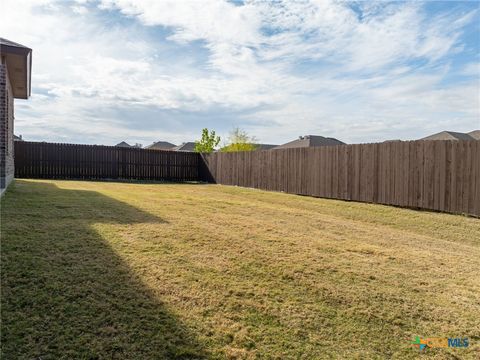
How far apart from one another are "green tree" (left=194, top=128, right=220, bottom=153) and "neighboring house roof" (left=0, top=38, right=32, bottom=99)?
2127 centimetres

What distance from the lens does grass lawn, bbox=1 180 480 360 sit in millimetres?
2090

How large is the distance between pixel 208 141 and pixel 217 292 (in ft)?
101

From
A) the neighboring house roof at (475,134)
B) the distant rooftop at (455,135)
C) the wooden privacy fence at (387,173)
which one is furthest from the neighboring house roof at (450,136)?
the wooden privacy fence at (387,173)

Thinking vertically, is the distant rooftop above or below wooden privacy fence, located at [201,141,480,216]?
above

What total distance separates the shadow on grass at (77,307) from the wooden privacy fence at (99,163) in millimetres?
13953

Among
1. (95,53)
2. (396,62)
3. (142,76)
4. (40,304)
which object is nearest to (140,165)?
(142,76)

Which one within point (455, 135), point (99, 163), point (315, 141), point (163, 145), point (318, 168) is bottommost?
point (318, 168)

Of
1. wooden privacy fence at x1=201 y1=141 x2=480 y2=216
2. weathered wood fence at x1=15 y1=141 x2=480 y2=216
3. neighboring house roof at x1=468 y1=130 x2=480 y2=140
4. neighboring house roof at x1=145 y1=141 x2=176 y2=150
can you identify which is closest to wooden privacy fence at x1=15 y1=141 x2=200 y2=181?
weathered wood fence at x1=15 y1=141 x2=480 y2=216

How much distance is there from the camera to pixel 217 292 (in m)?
2.77

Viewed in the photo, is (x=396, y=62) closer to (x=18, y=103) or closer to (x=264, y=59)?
(x=264, y=59)

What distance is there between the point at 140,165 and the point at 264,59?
369 inches

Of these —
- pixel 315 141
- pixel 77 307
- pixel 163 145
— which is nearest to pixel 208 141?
pixel 315 141

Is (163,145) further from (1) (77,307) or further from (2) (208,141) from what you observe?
(1) (77,307)

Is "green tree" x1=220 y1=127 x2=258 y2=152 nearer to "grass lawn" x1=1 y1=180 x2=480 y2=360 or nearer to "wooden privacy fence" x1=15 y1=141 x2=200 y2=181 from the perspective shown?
"wooden privacy fence" x1=15 y1=141 x2=200 y2=181
